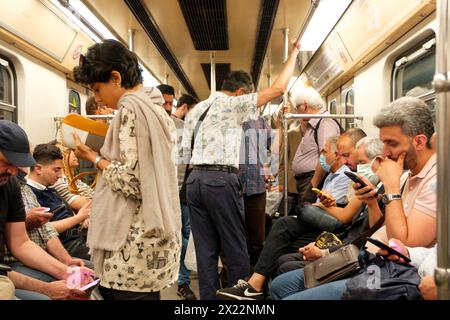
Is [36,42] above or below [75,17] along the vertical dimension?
below

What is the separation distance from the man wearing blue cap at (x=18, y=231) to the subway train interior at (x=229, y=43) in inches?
65.5

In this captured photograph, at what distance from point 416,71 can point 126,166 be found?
255 centimetres

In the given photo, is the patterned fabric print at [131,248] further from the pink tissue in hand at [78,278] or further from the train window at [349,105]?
the train window at [349,105]

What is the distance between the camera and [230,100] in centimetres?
284

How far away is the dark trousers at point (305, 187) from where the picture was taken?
3.52 meters

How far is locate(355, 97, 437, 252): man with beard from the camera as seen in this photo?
67.7 inches

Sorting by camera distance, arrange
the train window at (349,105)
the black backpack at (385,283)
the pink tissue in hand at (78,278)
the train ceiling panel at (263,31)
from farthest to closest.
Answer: the train window at (349,105) → the train ceiling panel at (263,31) → the pink tissue in hand at (78,278) → the black backpack at (385,283)

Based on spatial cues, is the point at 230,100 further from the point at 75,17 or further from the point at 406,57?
the point at 75,17

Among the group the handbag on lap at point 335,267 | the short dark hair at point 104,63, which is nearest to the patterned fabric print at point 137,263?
the short dark hair at point 104,63

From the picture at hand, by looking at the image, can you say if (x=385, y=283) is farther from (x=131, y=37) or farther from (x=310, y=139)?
(x=131, y=37)

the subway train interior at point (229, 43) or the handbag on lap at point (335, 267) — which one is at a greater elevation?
the subway train interior at point (229, 43)

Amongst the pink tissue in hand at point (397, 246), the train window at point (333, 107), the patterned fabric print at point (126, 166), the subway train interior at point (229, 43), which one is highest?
the subway train interior at point (229, 43)
